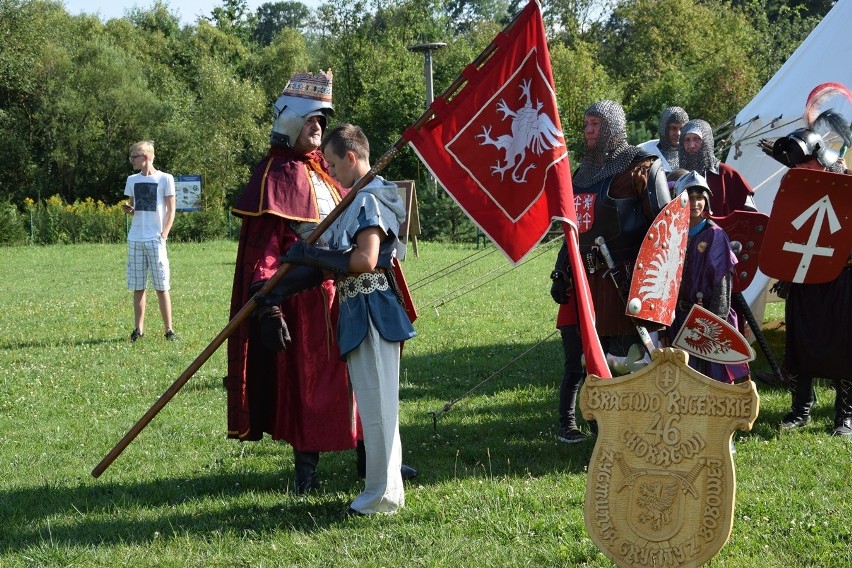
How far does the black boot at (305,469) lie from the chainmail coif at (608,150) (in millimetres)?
2077

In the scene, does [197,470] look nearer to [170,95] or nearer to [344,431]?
[344,431]

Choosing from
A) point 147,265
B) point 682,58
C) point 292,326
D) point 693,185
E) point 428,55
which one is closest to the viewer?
point 292,326

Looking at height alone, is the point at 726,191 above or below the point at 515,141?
below

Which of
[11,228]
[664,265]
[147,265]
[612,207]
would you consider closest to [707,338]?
[664,265]

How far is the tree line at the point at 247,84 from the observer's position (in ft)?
114

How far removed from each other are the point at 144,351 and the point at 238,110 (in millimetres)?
30184

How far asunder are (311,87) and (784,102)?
5.04 meters

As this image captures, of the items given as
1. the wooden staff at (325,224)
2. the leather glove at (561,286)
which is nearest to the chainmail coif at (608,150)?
the leather glove at (561,286)

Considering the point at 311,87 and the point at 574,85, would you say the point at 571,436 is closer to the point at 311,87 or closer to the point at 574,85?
the point at 311,87

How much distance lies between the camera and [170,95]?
4262 cm

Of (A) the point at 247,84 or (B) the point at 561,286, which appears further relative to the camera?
(A) the point at 247,84

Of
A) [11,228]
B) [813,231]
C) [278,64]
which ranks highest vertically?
[278,64]

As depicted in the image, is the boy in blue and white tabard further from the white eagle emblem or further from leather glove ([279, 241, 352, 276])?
the white eagle emblem

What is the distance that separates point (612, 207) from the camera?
5.26 m
